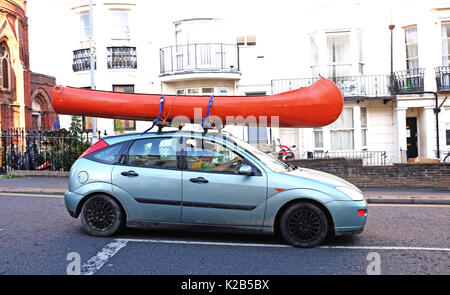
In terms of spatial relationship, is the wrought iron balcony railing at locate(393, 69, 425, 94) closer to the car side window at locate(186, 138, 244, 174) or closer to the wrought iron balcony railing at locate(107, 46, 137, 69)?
the wrought iron balcony railing at locate(107, 46, 137, 69)

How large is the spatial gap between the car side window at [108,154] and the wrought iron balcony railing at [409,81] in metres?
15.2

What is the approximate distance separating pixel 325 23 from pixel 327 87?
41.9 ft

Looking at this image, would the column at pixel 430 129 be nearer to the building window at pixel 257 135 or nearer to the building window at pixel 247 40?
the building window at pixel 257 135

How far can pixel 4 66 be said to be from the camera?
107 ft

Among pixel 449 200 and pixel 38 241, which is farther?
pixel 449 200

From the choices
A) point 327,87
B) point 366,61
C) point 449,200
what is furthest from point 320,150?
point 327,87

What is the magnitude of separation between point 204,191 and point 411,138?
16.5m

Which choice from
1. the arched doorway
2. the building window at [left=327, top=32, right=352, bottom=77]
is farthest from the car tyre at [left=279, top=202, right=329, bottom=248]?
the arched doorway

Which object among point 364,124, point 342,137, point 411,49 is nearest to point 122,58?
point 342,137

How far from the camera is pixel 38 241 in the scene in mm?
6473

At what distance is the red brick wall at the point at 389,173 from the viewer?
13578mm

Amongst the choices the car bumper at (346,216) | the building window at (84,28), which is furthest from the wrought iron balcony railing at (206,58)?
the car bumper at (346,216)

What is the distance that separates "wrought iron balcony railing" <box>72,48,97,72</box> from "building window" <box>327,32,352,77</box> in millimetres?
10669

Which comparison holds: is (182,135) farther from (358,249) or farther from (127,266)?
(358,249)
